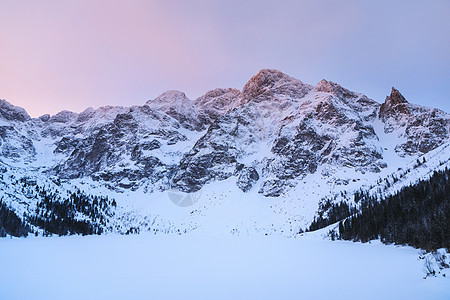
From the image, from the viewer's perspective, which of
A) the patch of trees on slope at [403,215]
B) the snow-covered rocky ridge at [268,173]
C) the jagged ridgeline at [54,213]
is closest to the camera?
the patch of trees on slope at [403,215]

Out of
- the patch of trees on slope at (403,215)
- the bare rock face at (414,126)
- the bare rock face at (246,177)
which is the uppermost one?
the bare rock face at (414,126)

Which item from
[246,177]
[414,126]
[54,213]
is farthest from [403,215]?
[414,126]

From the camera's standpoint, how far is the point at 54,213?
10344cm

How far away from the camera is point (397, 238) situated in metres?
38.2

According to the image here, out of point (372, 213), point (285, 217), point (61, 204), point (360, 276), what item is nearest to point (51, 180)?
point (61, 204)

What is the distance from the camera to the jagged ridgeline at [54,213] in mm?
80000

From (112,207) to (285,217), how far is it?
99859 millimetres

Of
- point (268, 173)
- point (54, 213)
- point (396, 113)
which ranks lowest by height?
point (54, 213)

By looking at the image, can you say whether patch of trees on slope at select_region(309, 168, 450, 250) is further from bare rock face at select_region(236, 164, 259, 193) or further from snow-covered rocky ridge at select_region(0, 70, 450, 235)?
bare rock face at select_region(236, 164, 259, 193)

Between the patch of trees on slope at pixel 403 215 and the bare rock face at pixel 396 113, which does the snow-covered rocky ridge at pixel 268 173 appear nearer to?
the bare rock face at pixel 396 113

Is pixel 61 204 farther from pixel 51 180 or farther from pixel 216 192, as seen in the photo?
pixel 216 192

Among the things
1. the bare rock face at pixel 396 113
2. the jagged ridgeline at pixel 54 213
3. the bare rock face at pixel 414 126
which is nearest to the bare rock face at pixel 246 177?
the jagged ridgeline at pixel 54 213

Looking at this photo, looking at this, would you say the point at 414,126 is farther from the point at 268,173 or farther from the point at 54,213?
the point at 54,213

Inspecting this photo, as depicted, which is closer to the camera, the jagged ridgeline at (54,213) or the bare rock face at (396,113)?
the jagged ridgeline at (54,213)
